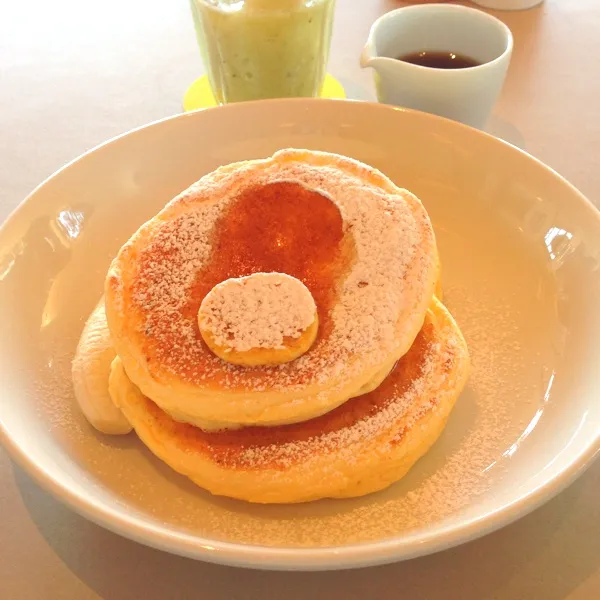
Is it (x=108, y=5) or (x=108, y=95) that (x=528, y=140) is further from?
(x=108, y=5)

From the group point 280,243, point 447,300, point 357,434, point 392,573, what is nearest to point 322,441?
point 357,434

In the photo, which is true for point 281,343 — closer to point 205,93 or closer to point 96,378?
point 96,378

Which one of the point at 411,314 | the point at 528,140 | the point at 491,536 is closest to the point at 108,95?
the point at 528,140

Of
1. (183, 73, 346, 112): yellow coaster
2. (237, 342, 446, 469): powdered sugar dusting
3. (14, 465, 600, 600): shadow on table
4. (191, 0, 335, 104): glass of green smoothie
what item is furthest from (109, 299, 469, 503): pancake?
(183, 73, 346, 112): yellow coaster

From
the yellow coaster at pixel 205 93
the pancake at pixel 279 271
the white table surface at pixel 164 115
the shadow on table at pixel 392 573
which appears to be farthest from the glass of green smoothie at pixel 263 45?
the shadow on table at pixel 392 573

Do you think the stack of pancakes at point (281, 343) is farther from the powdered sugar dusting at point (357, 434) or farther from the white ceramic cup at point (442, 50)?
the white ceramic cup at point (442, 50)

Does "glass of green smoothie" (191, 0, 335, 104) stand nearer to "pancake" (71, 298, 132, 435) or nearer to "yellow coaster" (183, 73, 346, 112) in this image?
"yellow coaster" (183, 73, 346, 112)
